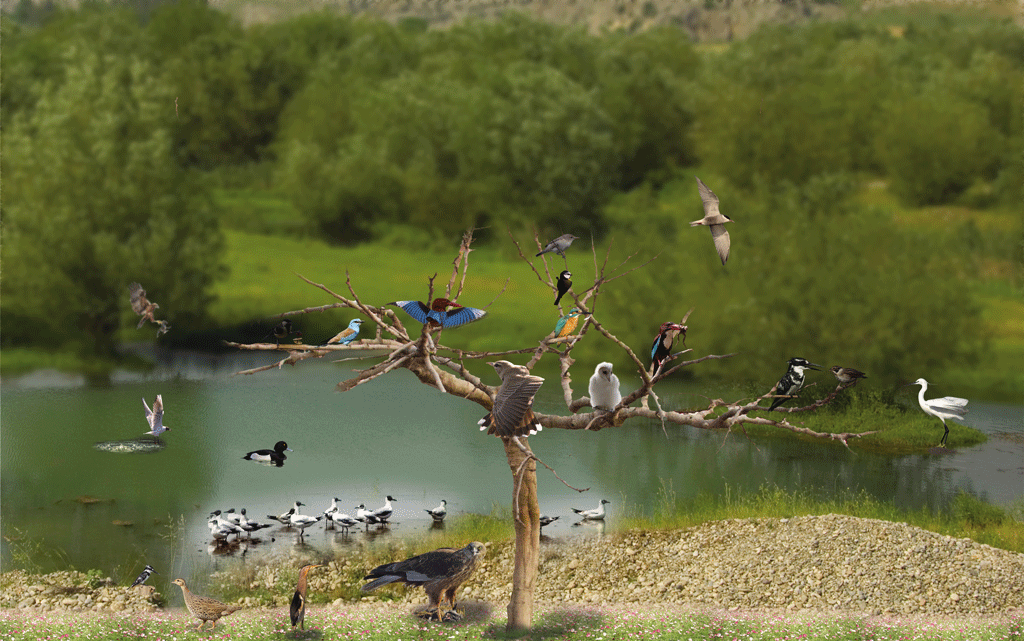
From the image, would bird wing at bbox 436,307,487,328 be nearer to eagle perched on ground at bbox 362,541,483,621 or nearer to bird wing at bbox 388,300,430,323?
bird wing at bbox 388,300,430,323

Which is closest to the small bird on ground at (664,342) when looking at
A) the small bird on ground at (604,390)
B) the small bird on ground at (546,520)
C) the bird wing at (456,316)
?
the small bird on ground at (604,390)

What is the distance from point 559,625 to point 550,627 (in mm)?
119

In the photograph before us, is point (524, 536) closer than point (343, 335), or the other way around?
point (343, 335)

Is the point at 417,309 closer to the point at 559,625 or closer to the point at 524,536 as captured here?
the point at 524,536

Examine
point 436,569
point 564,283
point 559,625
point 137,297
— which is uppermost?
point 564,283

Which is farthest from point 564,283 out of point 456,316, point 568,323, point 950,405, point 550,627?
point 950,405

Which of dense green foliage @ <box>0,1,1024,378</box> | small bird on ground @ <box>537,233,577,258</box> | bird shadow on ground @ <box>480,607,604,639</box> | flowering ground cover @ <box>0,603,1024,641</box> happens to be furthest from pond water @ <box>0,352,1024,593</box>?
small bird on ground @ <box>537,233,577,258</box>

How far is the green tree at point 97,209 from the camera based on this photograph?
27.2 m

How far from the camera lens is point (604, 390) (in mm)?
9180

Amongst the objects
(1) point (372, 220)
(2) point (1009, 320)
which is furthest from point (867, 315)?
(1) point (372, 220)

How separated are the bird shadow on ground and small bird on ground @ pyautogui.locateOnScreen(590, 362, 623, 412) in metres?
2.36

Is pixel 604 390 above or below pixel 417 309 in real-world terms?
below

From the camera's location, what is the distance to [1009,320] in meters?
30.3

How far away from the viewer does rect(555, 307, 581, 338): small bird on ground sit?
9440mm
